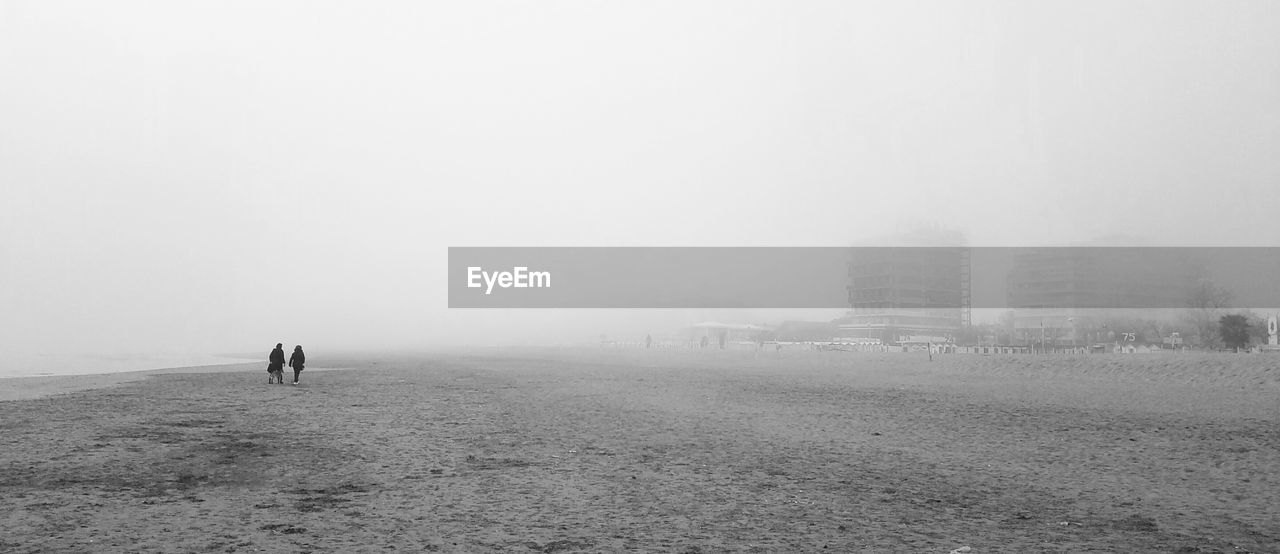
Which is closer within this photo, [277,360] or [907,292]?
[277,360]

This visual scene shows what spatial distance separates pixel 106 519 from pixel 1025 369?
45648 mm

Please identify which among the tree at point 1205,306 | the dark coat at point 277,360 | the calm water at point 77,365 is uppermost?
the tree at point 1205,306

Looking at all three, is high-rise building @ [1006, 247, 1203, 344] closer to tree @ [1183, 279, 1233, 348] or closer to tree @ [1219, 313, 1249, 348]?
tree @ [1183, 279, 1233, 348]

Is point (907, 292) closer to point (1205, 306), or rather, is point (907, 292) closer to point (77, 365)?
point (1205, 306)

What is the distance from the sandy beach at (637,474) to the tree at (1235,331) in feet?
121

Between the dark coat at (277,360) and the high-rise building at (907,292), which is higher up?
the high-rise building at (907,292)

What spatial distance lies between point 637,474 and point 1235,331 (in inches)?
2429

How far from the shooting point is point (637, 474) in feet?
43.4

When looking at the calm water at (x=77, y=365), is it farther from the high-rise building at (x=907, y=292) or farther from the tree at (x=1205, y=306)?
the high-rise building at (x=907, y=292)

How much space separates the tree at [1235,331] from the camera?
56759mm

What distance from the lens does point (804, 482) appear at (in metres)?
12.6

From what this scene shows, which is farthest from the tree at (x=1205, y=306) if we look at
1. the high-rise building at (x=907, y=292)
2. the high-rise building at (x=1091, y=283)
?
the high-rise building at (x=907, y=292)

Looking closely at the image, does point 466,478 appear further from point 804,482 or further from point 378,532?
point 804,482

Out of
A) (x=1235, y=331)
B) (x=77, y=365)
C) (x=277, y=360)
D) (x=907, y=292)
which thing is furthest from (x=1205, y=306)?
(x=77, y=365)
